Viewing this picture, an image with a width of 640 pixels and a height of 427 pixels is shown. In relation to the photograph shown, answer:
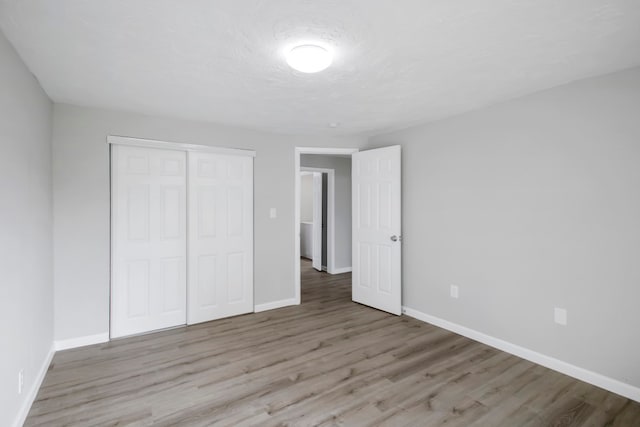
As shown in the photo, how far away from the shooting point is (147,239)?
3520 millimetres

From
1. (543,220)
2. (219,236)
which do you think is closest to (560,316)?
(543,220)

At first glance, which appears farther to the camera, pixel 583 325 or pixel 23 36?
pixel 583 325

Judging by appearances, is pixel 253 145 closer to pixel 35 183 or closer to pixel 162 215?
pixel 162 215

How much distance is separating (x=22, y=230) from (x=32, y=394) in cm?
115

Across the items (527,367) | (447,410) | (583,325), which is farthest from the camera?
(527,367)

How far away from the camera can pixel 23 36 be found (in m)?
1.88

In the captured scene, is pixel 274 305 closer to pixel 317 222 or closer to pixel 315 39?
pixel 317 222

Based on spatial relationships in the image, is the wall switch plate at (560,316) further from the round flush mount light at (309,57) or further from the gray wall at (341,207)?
the gray wall at (341,207)

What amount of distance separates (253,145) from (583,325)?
12.1 feet

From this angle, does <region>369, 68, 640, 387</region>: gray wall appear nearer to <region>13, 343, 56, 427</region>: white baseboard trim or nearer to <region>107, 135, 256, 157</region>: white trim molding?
<region>107, 135, 256, 157</region>: white trim molding

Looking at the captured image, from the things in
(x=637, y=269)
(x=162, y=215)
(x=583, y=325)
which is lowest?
(x=583, y=325)

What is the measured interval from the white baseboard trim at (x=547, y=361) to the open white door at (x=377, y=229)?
604 millimetres

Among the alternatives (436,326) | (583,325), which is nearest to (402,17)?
(583,325)

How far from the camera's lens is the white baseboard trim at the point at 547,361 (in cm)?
238
